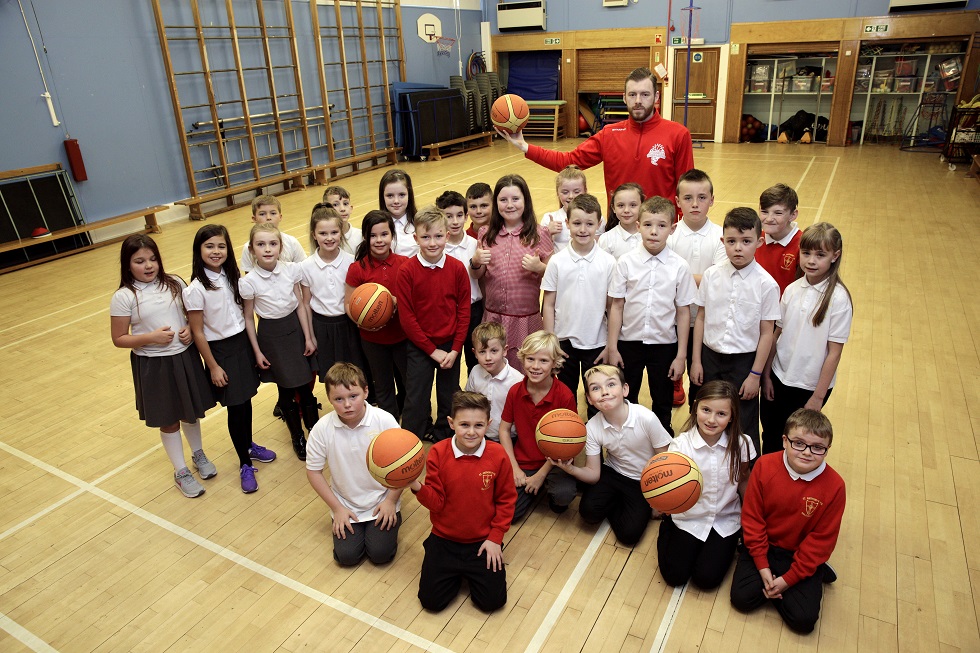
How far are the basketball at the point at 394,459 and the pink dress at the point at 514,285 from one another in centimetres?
132

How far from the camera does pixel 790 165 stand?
485 inches

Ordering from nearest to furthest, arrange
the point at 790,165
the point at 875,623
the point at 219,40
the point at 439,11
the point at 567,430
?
the point at 875,623 → the point at 567,430 → the point at 219,40 → the point at 790,165 → the point at 439,11

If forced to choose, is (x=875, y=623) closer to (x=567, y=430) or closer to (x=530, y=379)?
(x=567, y=430)

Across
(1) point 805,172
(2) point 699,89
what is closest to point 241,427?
(1) point 805,172

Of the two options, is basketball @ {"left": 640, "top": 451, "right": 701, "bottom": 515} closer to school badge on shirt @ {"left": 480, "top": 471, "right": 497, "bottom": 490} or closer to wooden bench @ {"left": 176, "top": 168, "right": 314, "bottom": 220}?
school badge on shirt @ {"left": 480, "top": 471, "right": 497, "bottom": 490}

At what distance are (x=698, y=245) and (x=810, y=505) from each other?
1.67 metres

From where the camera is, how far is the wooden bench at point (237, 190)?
10.4 m

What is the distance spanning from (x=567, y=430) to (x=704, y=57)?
1465 centimetres

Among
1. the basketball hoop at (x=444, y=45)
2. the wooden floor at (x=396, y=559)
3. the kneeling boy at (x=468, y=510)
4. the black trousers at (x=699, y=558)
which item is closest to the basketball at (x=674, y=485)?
the black trousers at (x=699, y=558)

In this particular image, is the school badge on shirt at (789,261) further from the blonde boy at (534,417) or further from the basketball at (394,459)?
the basketball at (394,459)

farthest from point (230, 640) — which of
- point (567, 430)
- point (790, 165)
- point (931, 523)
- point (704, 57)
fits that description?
point (704, 57)

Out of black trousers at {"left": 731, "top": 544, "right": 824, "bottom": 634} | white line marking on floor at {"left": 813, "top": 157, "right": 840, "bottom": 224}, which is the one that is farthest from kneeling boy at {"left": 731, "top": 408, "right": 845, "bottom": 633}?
white line marking on floor at {"left": 813, "top": 157, "right": 840, "bottom": 224}

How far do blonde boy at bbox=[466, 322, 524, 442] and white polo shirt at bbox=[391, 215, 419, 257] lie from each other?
982 mm

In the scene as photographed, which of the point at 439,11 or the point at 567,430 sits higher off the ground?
the point at 439,11
